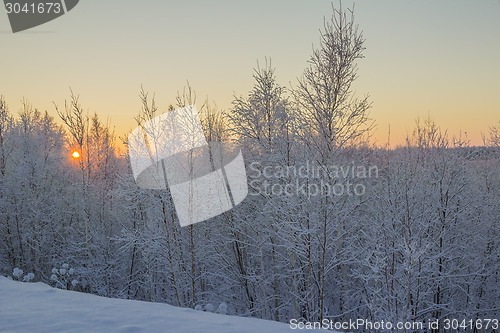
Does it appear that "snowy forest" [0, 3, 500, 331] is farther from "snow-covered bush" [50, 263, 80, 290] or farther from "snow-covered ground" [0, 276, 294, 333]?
"snow-covered ground" [0, 276, 294, 333]

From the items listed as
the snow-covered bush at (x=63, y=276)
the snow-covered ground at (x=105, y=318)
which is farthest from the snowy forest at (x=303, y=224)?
the snow-covered ground at (x=105, y=318)

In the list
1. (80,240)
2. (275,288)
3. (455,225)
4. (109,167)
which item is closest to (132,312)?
(275,288)

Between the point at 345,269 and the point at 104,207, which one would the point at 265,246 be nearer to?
the point at 345,269

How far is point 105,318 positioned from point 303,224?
24.1ft

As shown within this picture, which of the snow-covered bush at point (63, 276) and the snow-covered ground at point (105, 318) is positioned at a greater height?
the snow-covered ground at point (105, 318)

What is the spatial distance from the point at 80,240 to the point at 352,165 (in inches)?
608

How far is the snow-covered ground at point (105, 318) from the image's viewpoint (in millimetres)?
5582

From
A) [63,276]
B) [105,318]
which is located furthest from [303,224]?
[63,276]

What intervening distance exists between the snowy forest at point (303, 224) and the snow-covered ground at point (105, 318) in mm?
5609

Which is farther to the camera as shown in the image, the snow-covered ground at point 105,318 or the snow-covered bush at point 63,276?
the snow-covered bush at point 63,276

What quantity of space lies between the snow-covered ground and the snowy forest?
5.61 m

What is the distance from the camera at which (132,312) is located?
6.38 m

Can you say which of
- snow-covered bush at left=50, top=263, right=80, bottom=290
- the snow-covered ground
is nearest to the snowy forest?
snow-covered bush at left=50, top=263, right=80, bottom=290

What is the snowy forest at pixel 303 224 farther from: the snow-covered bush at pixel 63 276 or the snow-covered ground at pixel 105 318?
the snow-covered ground at pixel 105 318
